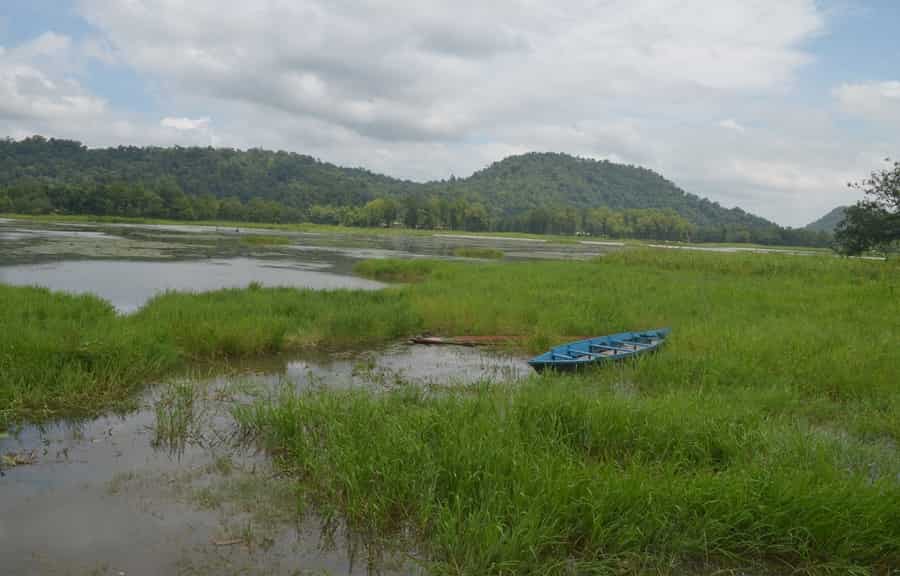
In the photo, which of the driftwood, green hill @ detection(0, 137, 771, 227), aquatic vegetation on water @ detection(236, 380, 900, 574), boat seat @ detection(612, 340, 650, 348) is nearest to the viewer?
aquatic vegetation on water @ detection(236, 380, 900, 574)

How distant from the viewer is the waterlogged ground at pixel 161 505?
4719 mm

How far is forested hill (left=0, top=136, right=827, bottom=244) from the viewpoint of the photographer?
322 feet

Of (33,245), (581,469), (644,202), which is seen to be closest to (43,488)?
(581,469)

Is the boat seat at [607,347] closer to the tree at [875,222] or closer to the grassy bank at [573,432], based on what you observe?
the grassy bank at [573,432]

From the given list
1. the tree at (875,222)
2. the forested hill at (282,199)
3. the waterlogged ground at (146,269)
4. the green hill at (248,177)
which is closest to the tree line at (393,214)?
the forested hill at (282,199)

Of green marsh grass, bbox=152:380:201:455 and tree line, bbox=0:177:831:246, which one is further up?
tree line, bbox=0:177:831:246

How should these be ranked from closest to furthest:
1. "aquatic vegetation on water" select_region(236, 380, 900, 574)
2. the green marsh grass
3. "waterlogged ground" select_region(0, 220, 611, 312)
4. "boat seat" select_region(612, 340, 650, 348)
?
"aquatic vegetation on water" select_region(236, 380, 900, 574) < the green marsh grass < "boat seat" select_region(612, 340, 650, 348) < "waterlogged ground" select_region(0, 220, 611, 312)

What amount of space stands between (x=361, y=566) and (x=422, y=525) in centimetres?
60

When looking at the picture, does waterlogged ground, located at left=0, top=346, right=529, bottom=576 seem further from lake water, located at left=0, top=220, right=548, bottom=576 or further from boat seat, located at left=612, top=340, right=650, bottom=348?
boat seat, located at left=612, top=340, right=650, bottom=348

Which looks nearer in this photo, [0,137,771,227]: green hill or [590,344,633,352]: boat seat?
[590,344,633,352]: boat seat

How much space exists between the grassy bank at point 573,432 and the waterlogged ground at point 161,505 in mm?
360

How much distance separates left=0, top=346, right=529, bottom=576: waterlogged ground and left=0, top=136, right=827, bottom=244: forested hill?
101873 millimetres

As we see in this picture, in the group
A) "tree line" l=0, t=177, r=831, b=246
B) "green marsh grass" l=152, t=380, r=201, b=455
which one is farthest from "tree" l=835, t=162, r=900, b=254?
"tree line" l=0, t=177, r=831, b=246

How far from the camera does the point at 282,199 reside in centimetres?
15288
